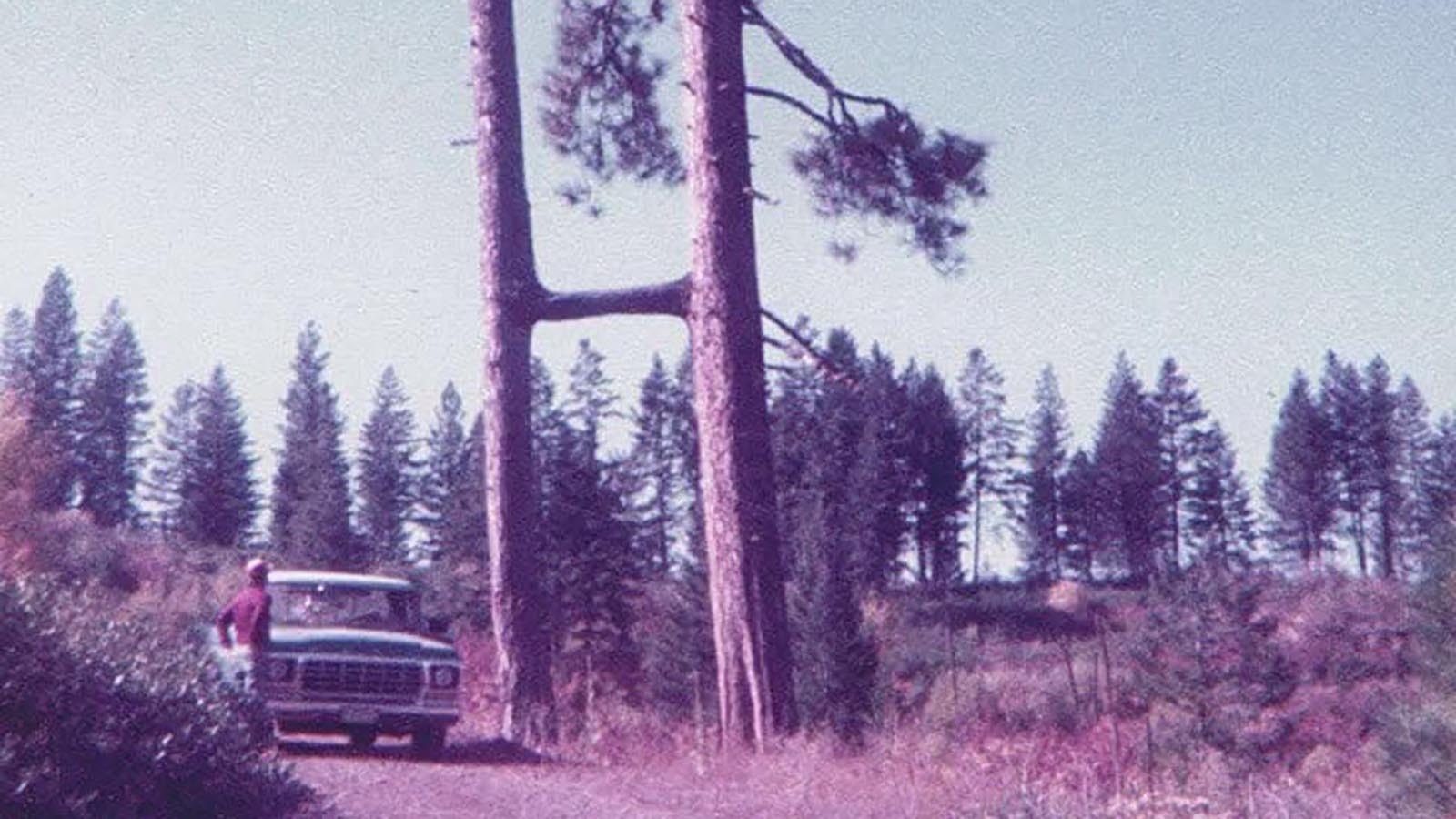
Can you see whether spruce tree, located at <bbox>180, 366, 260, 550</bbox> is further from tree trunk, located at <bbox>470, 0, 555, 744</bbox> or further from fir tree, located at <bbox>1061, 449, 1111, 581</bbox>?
tree trunk, located at <bbox>470, 0, 555, 744</bbox>

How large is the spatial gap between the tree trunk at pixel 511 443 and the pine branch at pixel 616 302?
0.24 metres

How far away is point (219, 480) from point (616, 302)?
3597 inches

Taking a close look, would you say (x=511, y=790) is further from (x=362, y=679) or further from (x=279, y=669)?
(x=279, y=669)

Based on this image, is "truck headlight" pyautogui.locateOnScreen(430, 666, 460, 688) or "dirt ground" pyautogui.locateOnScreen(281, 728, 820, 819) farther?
"truck headlight" pyautogui.locateOnScreen(430, 666, 460, 688)

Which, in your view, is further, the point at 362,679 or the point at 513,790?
the point at 362,679

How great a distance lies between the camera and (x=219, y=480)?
10012 cm

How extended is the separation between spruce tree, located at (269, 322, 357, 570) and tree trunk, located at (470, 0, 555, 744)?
63.7 meters

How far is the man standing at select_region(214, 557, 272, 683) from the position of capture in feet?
44.5

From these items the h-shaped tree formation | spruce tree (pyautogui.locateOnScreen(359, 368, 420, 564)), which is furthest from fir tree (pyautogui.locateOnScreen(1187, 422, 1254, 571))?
the h-shaped tree formation

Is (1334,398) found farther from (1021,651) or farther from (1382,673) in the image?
(1382,673)

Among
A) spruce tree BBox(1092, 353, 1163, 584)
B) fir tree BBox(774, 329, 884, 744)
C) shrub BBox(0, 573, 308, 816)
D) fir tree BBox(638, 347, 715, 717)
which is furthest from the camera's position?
spruce tree BBox(1092, 353, 1163, 584)

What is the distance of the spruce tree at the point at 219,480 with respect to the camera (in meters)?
98.2

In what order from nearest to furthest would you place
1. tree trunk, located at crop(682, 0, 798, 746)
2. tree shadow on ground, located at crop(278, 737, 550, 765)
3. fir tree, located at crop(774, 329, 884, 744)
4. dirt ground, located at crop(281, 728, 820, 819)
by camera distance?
dirt ground, located at crop(281, 728, 820, 819)
tree trunk, located at crop(682, 0, 798, 746)
tree shadow on ground, located at crop(278, 737, 550, 765)
fir tree, located at crop(774, 329, 884, 744)

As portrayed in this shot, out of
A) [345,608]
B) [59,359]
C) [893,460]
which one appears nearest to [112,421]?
[59,359]
